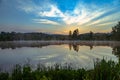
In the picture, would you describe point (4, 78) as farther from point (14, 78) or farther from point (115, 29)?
point (115, 29)

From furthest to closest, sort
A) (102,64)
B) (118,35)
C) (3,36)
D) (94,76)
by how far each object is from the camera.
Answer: (3,36)
(118,35)
(102,64)
(94,76)

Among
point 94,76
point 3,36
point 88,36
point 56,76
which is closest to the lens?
point 94,76

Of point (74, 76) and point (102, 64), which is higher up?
point (102, 64)

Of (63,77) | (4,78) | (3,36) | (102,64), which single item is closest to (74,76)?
(63,77)

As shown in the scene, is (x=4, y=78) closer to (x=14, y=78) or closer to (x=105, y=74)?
(x=14, y=78)

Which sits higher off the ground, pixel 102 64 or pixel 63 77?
pixel 102 64

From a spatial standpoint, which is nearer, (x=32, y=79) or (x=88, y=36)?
(x=32, y=79)

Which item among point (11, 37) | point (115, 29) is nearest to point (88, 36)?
point (115, 29)

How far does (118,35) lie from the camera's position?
9681 cm

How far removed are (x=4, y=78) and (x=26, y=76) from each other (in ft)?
3.02

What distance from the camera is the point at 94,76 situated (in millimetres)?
6016

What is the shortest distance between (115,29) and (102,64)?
97.1m

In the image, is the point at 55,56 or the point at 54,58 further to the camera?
the point at 55,56

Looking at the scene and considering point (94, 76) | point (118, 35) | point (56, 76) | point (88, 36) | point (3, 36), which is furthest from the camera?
point (88, 36)
